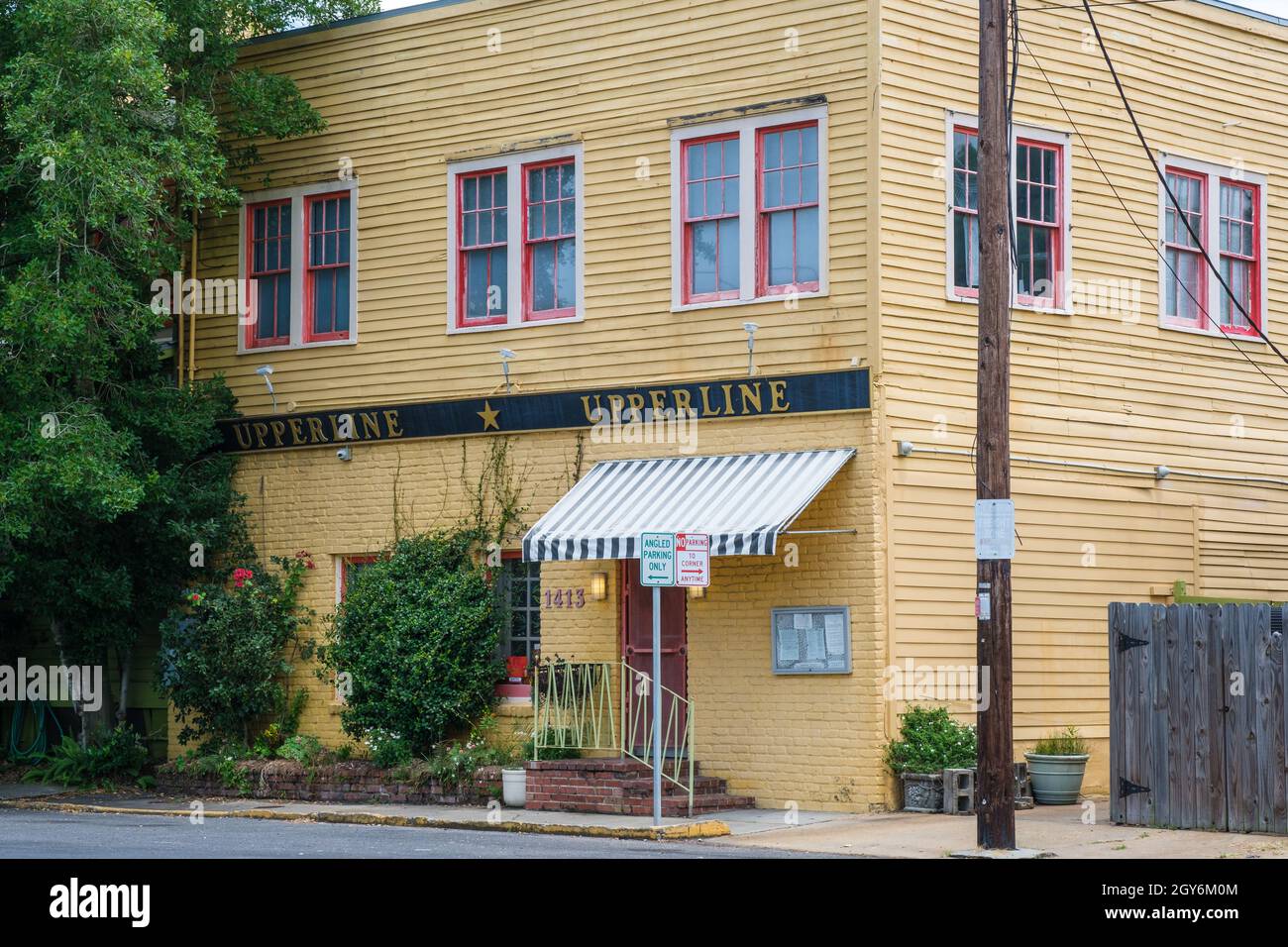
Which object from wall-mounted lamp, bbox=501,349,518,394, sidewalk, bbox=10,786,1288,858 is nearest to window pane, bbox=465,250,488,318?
wall-mounted lamp, bbox=501,349,518,394

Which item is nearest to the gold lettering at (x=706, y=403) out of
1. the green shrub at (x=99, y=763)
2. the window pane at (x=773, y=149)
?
the window pane at (x=773, y=149)

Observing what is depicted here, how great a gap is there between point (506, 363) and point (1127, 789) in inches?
344

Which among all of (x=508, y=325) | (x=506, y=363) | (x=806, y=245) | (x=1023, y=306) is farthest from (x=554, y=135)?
(x=1023, y=306)

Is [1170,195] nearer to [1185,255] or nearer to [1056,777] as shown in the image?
[1185,255]

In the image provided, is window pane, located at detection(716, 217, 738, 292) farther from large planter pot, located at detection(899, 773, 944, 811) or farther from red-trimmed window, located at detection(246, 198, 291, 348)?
red-trimmed window, located at detection(246, 198, 291, 348)

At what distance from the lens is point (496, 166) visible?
22.5 m

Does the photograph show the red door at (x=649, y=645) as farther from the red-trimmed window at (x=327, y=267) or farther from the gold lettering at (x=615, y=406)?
the red-trimmed window at (x=327, y=267)

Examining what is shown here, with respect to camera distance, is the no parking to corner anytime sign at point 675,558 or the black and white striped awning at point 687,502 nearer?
the no parking to corner anytime sign at point 675,558

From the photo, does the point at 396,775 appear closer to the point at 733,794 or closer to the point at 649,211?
the point at 733,794

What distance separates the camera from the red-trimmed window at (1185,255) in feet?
73.6

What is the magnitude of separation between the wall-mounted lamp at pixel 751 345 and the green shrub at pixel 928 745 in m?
3.99

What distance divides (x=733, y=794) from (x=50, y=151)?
10204 mm

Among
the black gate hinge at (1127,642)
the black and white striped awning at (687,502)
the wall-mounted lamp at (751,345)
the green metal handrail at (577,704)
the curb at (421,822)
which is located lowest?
the curb at (421,822)

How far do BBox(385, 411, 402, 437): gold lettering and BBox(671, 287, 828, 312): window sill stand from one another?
13.6 feet
